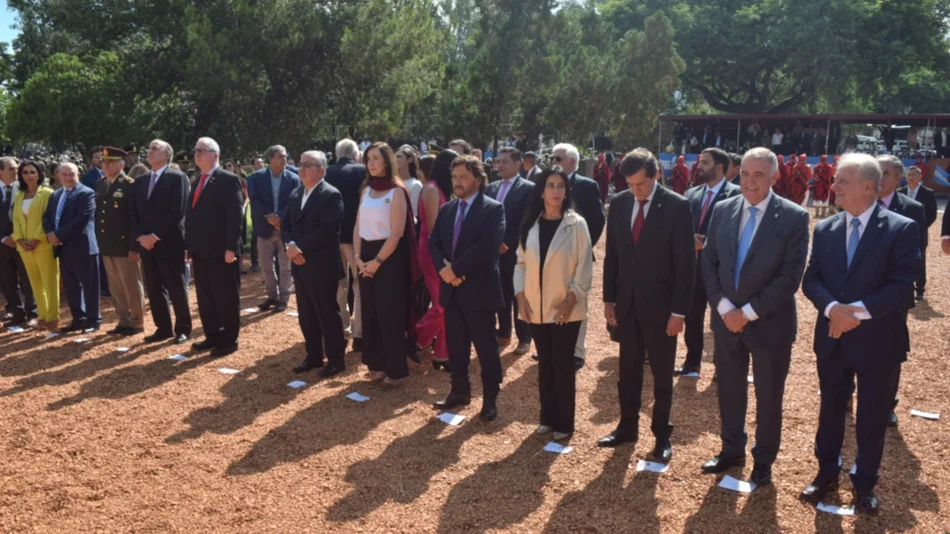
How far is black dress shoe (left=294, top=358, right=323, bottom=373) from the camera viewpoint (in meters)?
7.01

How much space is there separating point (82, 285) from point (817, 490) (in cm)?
754

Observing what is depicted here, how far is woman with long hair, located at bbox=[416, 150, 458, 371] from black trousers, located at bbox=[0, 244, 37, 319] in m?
5.17

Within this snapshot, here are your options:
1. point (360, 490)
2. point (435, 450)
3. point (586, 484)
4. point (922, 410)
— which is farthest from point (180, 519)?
point (922, 410)

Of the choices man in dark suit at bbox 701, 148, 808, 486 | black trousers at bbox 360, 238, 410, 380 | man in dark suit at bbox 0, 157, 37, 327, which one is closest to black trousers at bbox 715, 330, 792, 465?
man in dark suit at bbox 701, 148, 808, 486

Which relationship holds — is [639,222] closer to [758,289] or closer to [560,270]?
[560,270]

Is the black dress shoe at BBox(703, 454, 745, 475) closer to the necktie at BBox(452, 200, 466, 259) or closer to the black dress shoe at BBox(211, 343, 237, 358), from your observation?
the necktie at BBox(452, 200, 466, 259)

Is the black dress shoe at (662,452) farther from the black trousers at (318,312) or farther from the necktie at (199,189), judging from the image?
the necktie at (199,189)

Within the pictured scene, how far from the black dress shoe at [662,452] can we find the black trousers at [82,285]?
6.36 meters

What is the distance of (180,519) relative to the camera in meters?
4.27

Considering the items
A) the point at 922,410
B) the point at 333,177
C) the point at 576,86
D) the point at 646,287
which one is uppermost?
the point at 576,86

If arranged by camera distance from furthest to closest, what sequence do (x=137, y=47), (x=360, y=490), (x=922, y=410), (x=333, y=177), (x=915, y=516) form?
(x=137, y=47)
(x=333, y=177)
(x=922, y=410)
(x=360, y=490)
(x=915, y=516)

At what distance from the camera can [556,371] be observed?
518 centimetres

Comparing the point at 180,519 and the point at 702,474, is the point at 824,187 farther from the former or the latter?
the point at 180,519

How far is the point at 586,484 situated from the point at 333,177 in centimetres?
412
